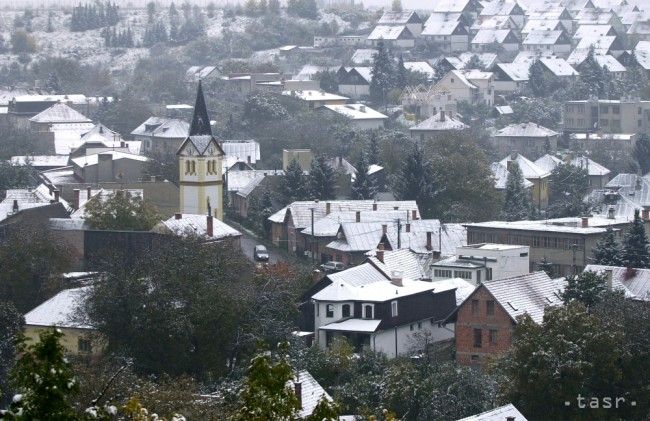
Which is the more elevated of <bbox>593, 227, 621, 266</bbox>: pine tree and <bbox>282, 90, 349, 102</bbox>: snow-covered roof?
<bbox>282, 90, 349, 102</bbox>: snow-covered roof

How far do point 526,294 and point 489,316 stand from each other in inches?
45.5

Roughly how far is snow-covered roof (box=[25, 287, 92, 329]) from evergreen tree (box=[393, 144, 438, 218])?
2017 cm

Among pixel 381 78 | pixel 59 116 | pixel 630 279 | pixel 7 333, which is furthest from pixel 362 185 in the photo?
pixel 381 78

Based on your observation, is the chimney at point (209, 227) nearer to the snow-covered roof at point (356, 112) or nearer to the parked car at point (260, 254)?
the parked car at point (260, 254)

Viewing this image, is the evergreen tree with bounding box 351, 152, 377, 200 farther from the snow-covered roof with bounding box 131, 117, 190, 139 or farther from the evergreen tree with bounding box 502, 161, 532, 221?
the snow-covered roof with bounding box 131, 117, 190, 139

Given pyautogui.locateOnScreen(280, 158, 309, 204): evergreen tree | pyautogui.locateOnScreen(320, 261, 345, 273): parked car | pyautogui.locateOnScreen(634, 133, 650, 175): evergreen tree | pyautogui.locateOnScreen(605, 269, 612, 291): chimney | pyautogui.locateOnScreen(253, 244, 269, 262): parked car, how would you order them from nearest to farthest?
pyautogui.locateOnScreen(605, 269, 612, 291): chimney, pyautogui.locateOnScreen(320, 261, 345, 273): parked car, pyautogui.locateOnScreen(253, 244, 269, 262): parked car, pyautogui.locateOnScreen(280, 158, 309, 204): evergreen tree, pyautogui.locateOnScreen(634, 133, 650, 175): evergreen tree

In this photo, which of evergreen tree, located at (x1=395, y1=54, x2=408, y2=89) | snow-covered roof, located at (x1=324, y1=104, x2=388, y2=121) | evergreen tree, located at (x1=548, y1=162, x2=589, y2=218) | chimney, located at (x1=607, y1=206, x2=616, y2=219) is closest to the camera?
chimney, located at (x1=607, y1=206, x2=616, y2=219)

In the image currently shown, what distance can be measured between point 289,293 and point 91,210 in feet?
33.8

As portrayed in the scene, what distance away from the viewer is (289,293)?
3575cm

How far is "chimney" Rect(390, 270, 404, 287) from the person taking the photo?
3741cm

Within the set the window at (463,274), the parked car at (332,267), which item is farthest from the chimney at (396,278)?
the parked car at (332,267)

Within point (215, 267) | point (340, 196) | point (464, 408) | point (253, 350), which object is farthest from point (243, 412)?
point (340, 196)

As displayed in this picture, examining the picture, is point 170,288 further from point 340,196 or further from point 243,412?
point 340,196

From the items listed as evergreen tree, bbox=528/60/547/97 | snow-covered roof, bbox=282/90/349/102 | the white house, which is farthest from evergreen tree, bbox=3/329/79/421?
evergreen tree, bbox=528/60/547/97
